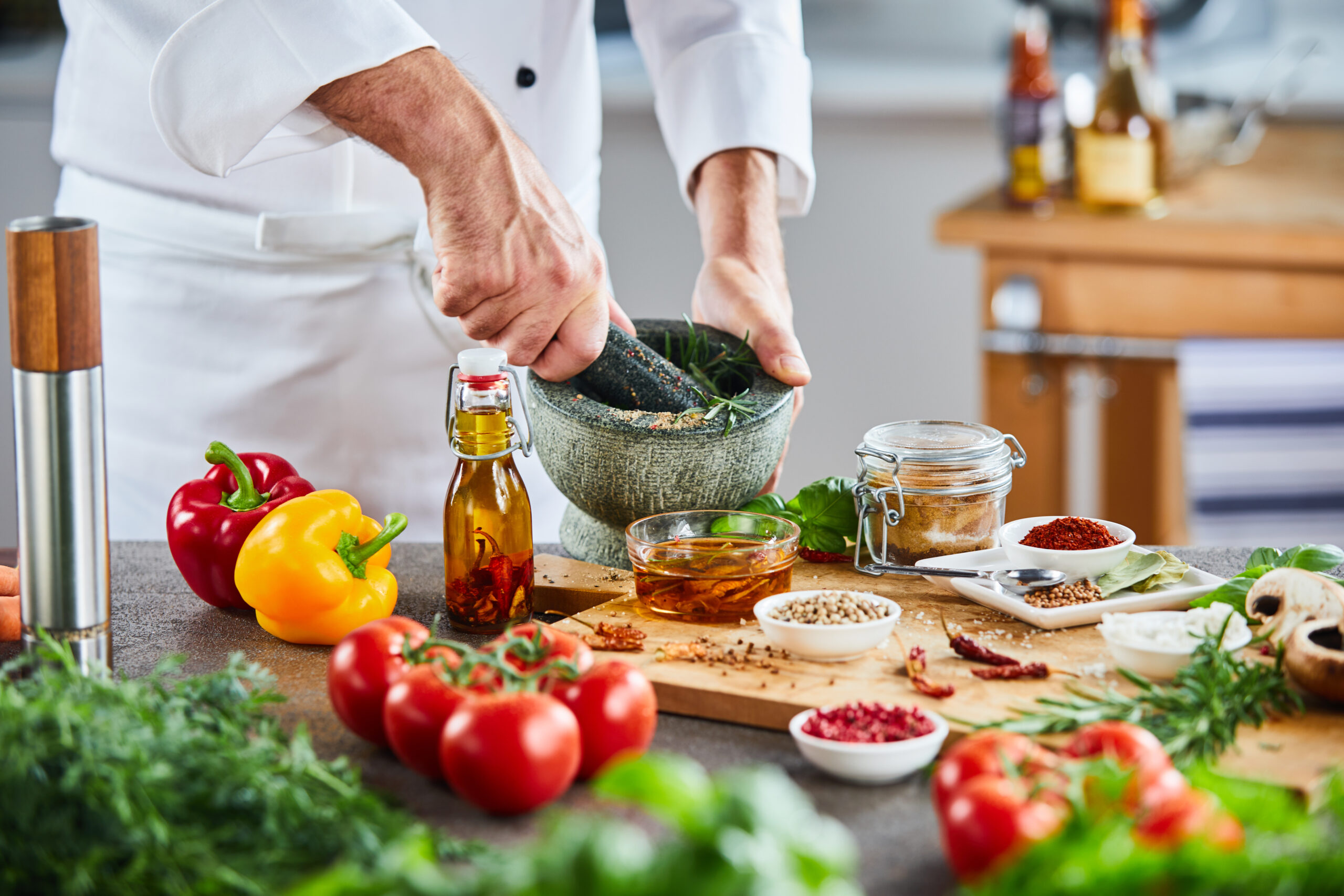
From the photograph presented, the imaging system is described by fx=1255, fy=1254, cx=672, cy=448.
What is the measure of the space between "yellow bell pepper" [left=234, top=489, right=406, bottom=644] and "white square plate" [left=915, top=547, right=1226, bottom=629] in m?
0.53

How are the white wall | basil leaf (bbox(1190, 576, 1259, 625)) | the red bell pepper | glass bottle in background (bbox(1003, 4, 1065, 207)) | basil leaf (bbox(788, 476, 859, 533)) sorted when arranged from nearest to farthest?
basil leaf (bbox(1190, 576, 1259, 625)), the red bell pepper, basil leaf (bbox(788, 476, 859, 533)), glass bottle in background (bbox(1003, 4, 1065, 207)), the white wall

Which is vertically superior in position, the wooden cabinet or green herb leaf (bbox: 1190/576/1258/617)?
the wooden cabinet

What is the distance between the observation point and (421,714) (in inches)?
33.7

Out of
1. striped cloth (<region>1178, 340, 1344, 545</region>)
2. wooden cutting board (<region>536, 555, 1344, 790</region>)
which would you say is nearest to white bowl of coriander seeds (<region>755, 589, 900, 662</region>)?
wooden cutting board (<region>536, 555, 1344, 790</region>)

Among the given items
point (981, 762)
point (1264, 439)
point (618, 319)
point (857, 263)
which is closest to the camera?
point (981, 762)

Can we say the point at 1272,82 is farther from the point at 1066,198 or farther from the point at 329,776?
the point at 329,776

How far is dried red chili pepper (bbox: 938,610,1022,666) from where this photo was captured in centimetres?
105

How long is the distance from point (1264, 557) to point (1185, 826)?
2.30 feet

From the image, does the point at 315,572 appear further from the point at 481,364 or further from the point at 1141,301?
the point at 1141,301

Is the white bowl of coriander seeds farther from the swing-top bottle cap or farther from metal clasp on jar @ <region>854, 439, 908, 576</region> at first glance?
the swing-top bottle cap

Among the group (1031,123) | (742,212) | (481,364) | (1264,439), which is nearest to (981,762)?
(481,364)

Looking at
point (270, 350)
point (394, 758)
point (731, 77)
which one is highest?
point (731, 77)

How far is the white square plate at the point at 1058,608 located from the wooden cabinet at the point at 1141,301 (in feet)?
4.41

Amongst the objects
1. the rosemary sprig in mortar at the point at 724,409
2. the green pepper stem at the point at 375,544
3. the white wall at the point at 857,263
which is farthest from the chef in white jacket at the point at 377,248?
the white wall at the point at 857,263
